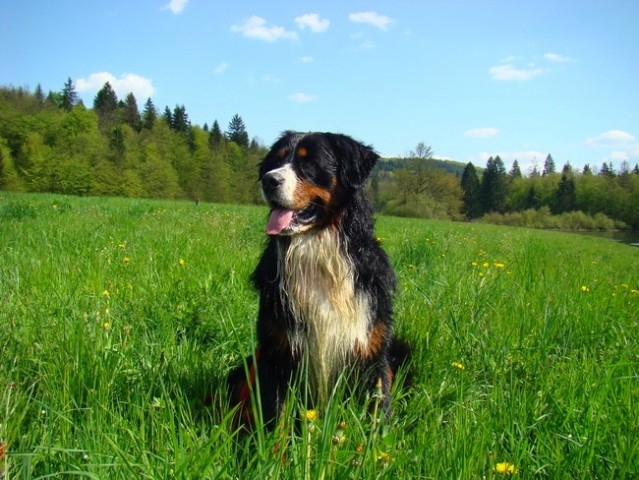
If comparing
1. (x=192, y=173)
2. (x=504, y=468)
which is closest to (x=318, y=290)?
(x=504, y=468)

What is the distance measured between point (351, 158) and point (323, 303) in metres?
0.95

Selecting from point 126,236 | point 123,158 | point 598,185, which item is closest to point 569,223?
point 598,185

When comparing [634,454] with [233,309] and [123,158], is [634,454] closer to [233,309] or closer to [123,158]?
[233,309]

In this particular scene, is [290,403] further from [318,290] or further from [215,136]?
[215,136]

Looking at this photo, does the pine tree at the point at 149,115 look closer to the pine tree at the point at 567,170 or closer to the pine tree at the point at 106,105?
the pine tree at the point at 106,105

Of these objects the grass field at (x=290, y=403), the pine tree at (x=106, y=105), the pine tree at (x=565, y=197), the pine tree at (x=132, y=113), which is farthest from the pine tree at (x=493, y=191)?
the grass field at (x=290, y=403)

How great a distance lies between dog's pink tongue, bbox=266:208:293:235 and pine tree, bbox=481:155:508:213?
8978 centimetres

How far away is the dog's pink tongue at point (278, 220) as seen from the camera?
2.55 metres

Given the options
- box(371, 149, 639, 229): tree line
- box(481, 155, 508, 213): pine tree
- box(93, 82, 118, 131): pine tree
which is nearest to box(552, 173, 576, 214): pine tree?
box(371, 149, 639, 229): tree line

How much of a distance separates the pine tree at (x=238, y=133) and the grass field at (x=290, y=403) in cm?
9631

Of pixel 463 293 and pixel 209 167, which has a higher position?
pixel 209 167

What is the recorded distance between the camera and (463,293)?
3693 mm

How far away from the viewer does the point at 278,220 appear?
258cm

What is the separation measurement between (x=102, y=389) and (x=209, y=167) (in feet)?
227
